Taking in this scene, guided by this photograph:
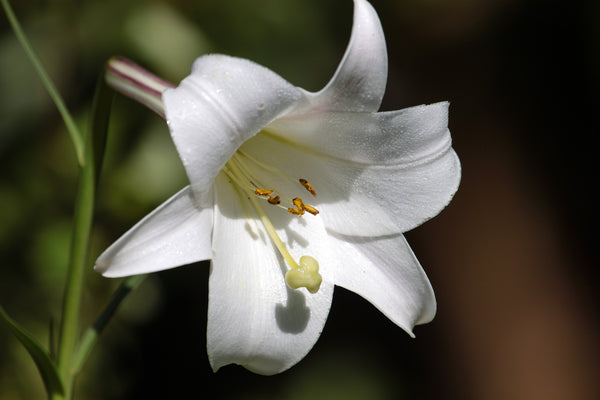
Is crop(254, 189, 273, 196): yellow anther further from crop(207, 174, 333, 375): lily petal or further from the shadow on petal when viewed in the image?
the shadow on petal

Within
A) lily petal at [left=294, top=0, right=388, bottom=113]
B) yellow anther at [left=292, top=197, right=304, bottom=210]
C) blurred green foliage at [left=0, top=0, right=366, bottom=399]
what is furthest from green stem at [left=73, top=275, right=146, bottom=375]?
blurred green foliage at [left=0, top=0, right=366, bottom=399]

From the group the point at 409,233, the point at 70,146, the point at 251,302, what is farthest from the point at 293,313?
the point at 409,233

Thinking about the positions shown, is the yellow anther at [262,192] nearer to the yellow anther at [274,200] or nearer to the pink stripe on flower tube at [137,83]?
the yellow anther at [274,200]

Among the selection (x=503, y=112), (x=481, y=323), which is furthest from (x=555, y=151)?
(x=481, y=323)

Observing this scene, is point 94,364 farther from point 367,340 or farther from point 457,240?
point 457,240

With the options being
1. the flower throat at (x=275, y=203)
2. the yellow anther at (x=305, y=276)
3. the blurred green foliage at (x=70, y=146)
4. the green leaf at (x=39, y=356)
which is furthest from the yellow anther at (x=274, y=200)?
the blurred green foliage at (x=70, y=146)
